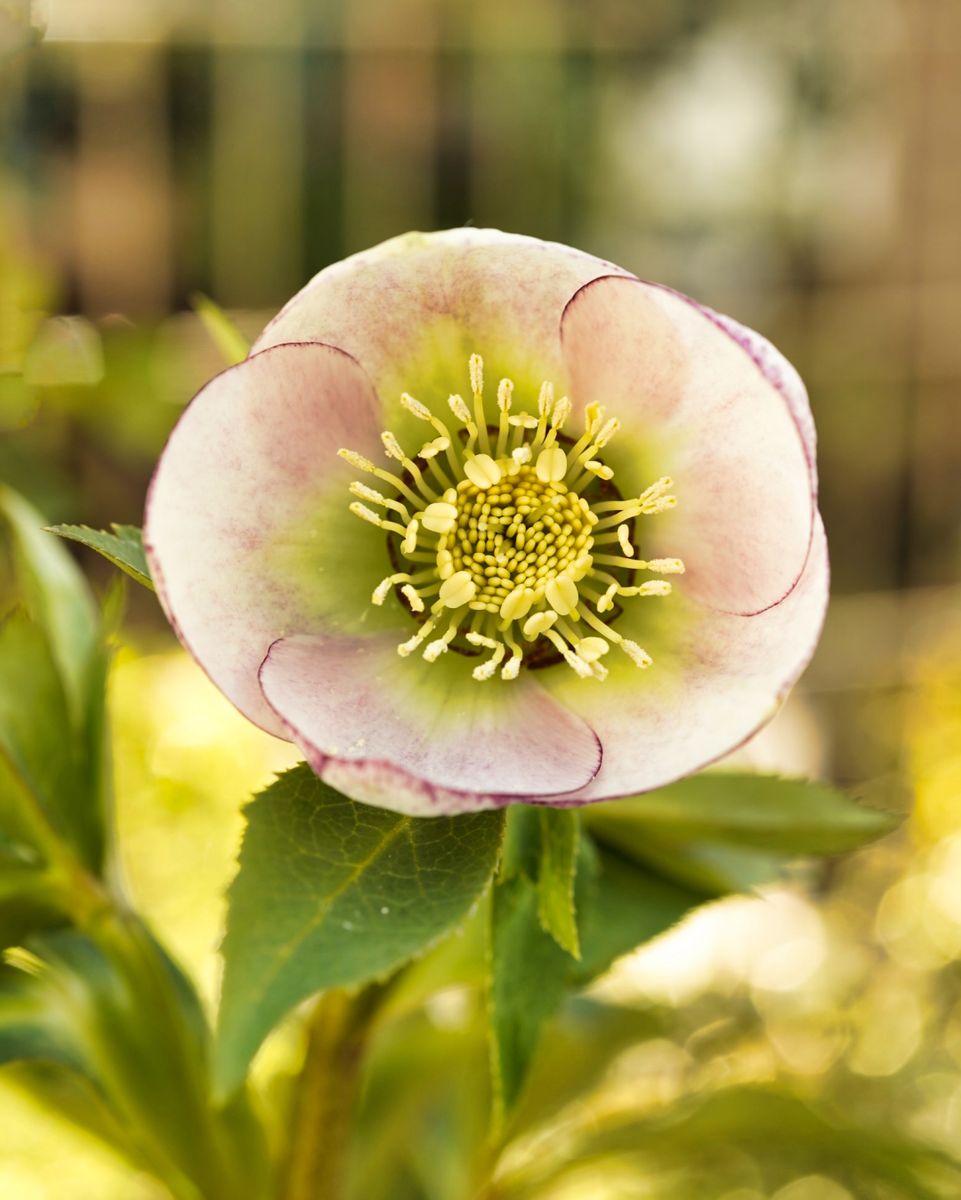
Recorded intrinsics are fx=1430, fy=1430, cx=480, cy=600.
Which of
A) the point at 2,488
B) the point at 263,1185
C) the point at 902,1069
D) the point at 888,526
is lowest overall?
the point at 888,526

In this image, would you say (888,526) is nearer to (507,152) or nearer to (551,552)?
(507,152)

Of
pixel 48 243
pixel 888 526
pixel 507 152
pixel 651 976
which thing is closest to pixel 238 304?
pixel 48 243

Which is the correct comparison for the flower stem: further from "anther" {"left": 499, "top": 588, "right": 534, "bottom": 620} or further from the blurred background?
the blurred background

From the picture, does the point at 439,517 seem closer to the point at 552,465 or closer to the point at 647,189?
the point at 552,465

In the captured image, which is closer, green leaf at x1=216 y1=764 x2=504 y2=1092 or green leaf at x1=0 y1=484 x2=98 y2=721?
green leaf at x1=216 y1=764 x2=504 y2=1092

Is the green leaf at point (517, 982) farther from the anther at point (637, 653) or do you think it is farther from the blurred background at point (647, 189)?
the blurred background at point (647, 189)

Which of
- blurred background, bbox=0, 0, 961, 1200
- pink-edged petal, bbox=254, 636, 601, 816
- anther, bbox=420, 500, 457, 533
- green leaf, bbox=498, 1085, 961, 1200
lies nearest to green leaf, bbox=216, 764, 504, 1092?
pink-edged petal, bbox=254, 636, 601, 816

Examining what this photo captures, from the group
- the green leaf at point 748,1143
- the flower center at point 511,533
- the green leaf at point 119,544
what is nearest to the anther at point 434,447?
the flower center at point 511,533
